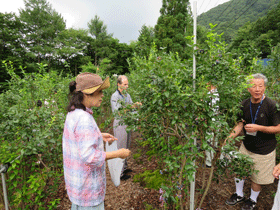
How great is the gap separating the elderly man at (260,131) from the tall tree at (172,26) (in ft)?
52.6

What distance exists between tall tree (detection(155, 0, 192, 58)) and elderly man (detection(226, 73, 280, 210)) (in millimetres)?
16029

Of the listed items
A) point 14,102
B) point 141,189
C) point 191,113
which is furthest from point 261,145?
point 14,102

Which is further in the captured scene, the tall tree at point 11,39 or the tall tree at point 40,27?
the tall tree at point 40,27

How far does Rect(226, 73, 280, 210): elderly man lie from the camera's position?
82.5 inches

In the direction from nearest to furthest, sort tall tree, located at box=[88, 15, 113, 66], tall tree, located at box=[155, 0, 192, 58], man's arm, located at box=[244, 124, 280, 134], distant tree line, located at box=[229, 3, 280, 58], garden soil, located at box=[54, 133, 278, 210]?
man's arm, located at box=[244, 124, 280, 134] → garden soil, located at box=[54, 133, 278, 210] → tall tree, located at box=[155, 0, 192, 58] → distant tree line, located at box=[229, 3, 280, 58] → tall tree, located at box=[88, 15, 113, 66]

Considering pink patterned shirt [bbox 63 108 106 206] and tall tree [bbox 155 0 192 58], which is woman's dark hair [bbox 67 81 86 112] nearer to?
pink patterned shirt [bbox 63 108 106 206]

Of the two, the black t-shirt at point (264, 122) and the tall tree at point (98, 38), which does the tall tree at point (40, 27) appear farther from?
the black t-shirt at point (264, 122)

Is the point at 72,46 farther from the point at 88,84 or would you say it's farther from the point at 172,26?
the point at 88,84

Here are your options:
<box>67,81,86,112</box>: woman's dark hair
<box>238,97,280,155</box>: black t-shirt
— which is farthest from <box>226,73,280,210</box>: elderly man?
<box>67,81,86,112</box>: woman's dark hair

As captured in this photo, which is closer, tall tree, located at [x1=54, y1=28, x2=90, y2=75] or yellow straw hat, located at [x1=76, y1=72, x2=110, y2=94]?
yellow straw hat, located at [x1=76, y1=72, x2=110, y2=94]

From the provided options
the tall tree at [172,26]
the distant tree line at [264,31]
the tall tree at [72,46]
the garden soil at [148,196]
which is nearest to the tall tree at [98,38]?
the tall tree at [72,46]

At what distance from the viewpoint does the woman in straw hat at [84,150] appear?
4.32 ft

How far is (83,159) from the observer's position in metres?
1.30

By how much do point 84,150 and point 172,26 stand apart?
19935 millimetres
